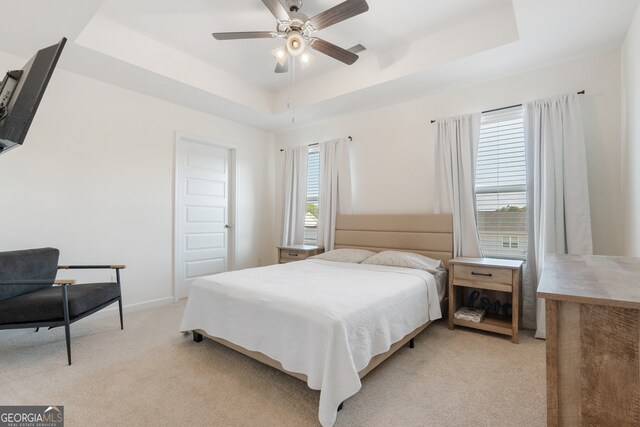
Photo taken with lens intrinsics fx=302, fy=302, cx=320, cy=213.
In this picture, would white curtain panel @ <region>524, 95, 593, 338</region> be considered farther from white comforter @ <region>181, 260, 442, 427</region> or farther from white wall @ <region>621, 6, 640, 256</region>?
white comforter @ <region>181, 260, 442, 427</region>

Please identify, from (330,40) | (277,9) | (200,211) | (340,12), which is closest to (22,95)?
(277,9)

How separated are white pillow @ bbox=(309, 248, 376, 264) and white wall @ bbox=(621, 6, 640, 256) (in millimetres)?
2325

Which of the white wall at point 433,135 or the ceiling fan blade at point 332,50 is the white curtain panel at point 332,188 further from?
the ceiling fan blade at point 332,50

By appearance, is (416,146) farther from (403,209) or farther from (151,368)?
(151,368)

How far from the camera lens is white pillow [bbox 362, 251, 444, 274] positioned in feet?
10.3

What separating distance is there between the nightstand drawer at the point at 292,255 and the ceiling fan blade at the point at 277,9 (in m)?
2.87

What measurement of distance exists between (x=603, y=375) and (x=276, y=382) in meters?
1.80

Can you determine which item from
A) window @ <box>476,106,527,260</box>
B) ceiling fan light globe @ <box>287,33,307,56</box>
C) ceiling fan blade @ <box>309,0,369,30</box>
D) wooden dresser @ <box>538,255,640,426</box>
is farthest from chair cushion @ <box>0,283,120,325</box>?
window @ <box>476,106,527,260</box>

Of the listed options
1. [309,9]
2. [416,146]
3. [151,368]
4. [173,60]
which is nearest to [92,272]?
[151,368]

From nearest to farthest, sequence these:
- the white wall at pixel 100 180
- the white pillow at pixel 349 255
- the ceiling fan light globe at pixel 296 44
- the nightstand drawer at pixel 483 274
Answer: the ceiling fan light globe at pixel 296 44 → the nightstand drawer at pixel 483 274 → the white wall at pixel 100 180 → the white pillow at pixel 349 255

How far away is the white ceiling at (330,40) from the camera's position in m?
2.38

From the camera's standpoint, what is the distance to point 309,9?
8.79 feet

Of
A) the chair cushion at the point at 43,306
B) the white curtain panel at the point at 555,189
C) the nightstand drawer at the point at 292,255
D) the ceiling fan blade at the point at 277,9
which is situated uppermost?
the ceiling fan blade at the point at 277,9
